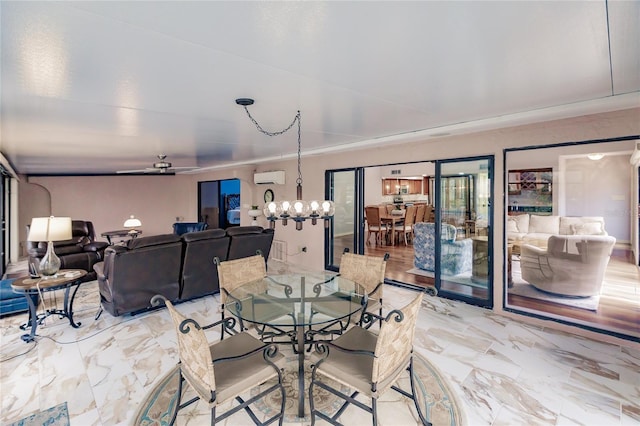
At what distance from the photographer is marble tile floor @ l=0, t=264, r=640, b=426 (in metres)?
2.09

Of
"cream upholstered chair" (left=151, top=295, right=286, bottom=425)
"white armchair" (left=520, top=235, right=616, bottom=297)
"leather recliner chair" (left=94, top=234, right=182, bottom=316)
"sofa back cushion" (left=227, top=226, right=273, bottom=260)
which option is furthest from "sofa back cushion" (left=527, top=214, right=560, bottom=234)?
"leather recliner chair" (left=94, top=234, right=182, bottom=316)

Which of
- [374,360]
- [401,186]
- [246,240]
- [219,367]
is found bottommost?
[219,367]

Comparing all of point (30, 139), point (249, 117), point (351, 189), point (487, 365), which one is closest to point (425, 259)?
point (351, 189)

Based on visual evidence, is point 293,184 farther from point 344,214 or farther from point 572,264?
point 572,264

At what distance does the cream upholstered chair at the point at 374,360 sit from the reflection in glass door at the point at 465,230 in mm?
2488

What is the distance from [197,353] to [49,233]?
8.70 ft

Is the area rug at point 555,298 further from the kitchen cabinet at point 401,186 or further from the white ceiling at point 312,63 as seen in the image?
the kitchen cabinet at point 401,186

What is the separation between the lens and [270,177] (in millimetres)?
6859

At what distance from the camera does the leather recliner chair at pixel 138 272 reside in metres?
3.42

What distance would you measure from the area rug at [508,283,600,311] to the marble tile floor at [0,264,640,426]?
76 cm

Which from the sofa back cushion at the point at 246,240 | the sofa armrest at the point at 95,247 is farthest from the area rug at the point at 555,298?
the sofa armrest at the point at 95,247

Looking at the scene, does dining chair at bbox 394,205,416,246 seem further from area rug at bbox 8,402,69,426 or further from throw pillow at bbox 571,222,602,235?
area rug at bbox 8,402,69,426

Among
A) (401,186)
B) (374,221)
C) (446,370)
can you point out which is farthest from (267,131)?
(401,186)

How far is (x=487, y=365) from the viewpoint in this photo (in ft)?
8.71
